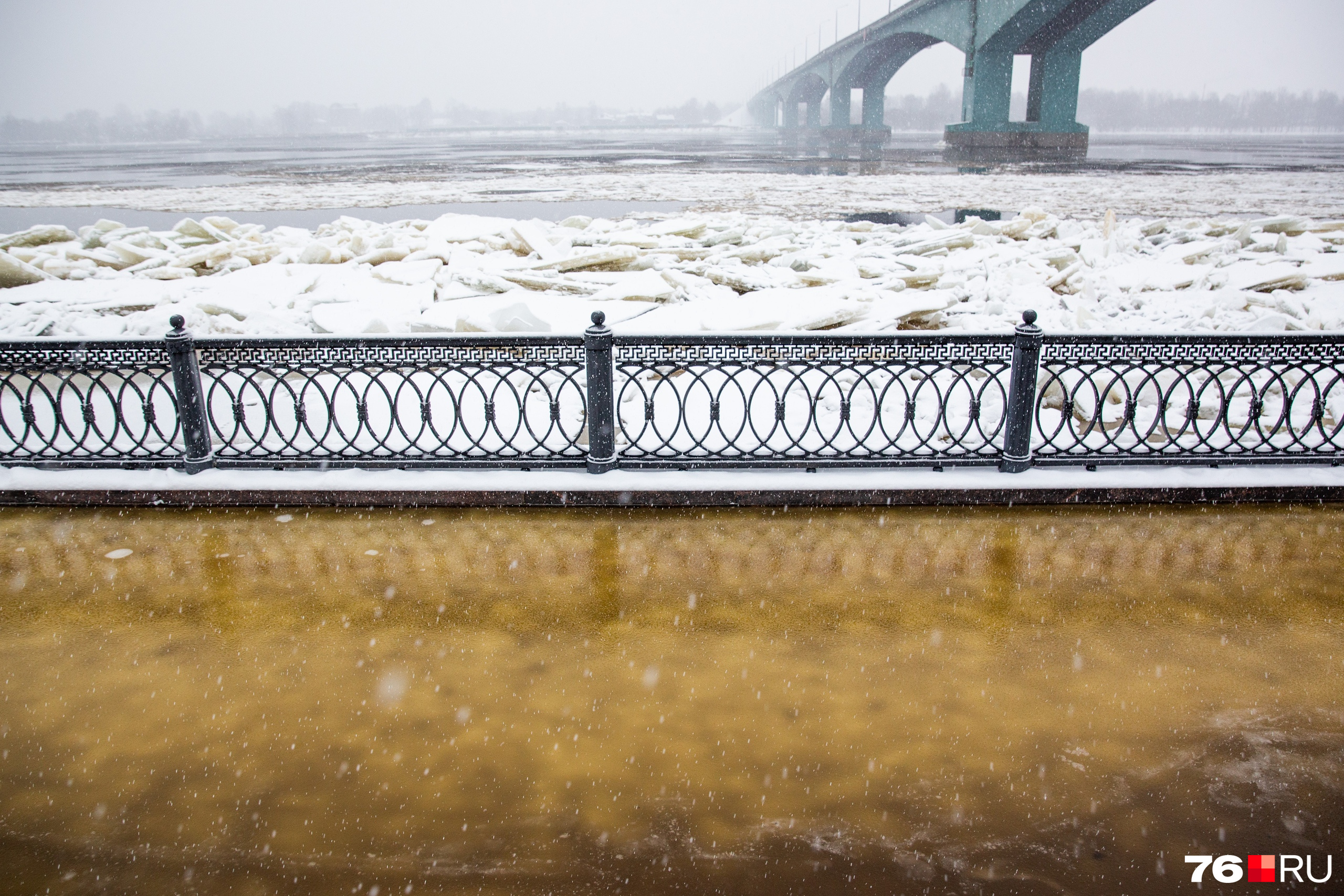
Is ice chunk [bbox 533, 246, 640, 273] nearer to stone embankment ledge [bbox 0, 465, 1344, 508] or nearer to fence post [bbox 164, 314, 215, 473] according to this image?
fence post [bbox 164, 314, 215, 473]

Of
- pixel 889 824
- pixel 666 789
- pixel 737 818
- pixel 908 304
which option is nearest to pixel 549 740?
pixel 666 789

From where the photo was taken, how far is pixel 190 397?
5.79 m

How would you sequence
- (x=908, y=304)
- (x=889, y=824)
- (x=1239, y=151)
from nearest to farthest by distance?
(x=889, y=824), (x=908, y=304), (x=1239, y=151)

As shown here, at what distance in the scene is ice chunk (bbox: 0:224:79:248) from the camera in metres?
16.2

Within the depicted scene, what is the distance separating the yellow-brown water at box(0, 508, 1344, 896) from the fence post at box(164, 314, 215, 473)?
Result: 0.60 meters

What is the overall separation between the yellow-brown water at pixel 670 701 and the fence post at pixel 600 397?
56 centimetres

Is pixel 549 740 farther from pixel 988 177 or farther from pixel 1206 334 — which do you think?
pixel 988 177

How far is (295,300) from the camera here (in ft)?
37.0

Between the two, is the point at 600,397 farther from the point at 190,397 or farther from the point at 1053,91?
the point at 1053,91

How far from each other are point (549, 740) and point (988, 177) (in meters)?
36.0

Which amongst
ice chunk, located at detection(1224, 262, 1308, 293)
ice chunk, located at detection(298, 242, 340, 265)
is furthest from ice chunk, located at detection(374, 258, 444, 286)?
ice chunk, located at detection(1224, 262, 1308, 293)

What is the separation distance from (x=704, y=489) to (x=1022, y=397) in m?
2.27

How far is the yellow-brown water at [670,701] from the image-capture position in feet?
9.26

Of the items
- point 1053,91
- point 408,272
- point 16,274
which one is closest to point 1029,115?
point 1053,91
